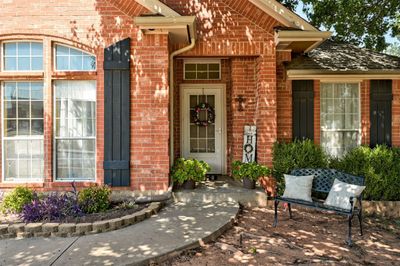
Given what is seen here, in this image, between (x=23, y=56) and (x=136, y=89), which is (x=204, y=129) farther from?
(x=23, y=56)

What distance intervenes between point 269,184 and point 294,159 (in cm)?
90

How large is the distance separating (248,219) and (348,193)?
1713mm

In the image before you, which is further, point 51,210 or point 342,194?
point 342,194

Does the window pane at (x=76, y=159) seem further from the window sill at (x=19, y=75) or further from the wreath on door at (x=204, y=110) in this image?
the wreath on door at (x=204, y=110)

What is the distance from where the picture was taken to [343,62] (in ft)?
23.4

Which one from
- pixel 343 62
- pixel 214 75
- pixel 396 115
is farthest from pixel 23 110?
pixel 396 115

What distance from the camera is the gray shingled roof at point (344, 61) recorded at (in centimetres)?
680

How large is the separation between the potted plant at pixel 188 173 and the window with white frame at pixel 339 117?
309 centimetres

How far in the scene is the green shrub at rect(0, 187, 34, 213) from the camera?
517 cm

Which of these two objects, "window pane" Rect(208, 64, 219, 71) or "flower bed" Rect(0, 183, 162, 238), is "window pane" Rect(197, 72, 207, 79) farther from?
"flower bed" Rect(0, 183, 162, 238)

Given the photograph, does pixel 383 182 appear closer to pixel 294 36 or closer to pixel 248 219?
pixel 248 219

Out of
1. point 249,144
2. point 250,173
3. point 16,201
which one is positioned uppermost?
point 249,144

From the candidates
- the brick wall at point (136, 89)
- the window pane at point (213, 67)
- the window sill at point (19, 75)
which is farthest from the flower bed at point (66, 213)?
the window pane at point (213, 67)

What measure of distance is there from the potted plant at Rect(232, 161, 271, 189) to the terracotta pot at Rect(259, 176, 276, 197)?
0.76 feet
